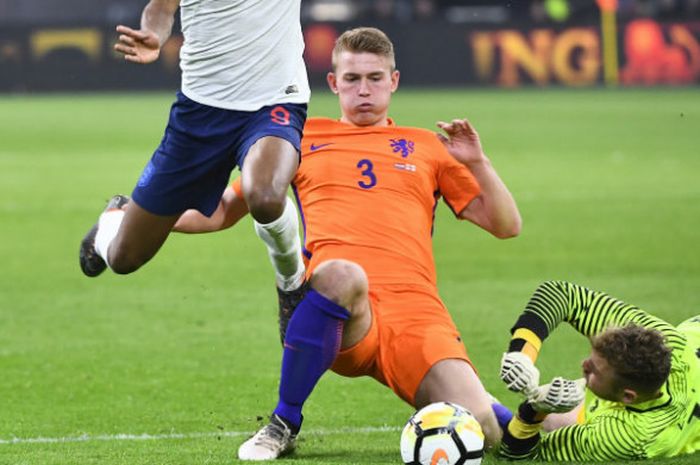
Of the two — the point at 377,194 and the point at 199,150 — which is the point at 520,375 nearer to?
the point at 377,194

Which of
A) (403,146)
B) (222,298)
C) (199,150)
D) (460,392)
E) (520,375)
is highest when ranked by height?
(199,150)

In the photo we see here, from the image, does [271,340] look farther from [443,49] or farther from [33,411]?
[443,49]

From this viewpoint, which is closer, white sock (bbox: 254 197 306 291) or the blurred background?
white sock (bbox: 254 197 306 291)

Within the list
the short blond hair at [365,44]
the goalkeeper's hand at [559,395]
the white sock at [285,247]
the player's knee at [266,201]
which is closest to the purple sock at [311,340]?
the player's knee at [266,201]

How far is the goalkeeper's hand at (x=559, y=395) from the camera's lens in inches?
190

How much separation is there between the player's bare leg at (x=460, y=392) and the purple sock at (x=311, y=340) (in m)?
0.40

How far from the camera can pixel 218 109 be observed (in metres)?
5.81

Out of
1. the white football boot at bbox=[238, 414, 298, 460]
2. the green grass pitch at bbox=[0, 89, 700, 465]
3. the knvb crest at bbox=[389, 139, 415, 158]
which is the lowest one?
the green grass pitch at bbox=[0, 89, 700, 465]

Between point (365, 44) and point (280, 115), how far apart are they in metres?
0.57

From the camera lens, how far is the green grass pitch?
20.1 ft

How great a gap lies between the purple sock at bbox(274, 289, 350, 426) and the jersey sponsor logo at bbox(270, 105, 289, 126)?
854 mm

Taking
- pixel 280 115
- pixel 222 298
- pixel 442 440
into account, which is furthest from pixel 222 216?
pixel 222 298

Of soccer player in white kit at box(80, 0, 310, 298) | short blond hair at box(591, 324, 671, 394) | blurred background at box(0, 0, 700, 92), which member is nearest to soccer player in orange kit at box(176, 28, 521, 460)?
soccer player in white kit at box(80, 0, 310, 298)

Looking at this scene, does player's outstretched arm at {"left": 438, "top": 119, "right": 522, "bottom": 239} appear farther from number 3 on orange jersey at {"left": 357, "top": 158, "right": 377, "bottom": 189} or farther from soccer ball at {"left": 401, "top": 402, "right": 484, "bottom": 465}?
soccer ball at {"left": 401, "top": 402, "right": 484, "bottom": 465}
